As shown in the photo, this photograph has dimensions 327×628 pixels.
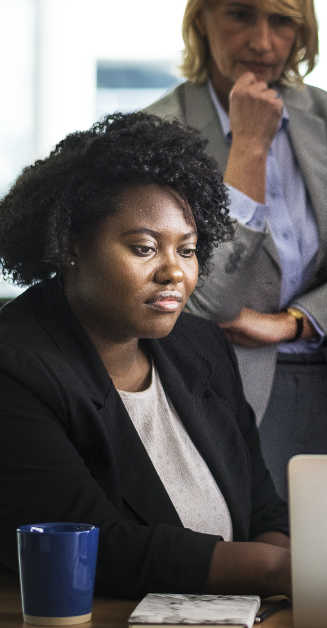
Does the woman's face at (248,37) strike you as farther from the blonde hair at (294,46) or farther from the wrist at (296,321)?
the wrist at (296,321)

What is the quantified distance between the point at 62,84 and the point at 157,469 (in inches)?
95.9

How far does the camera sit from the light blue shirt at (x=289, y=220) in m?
2.06

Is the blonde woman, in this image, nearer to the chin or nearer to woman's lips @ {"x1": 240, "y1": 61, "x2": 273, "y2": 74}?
woman's lips @ {"x1": 240, "y1": 61, "x2": 273, "y2": 74}

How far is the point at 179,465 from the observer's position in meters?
1.48

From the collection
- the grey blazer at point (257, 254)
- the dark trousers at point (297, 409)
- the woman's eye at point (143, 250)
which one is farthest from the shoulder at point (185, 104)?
the woman's eye at point (143, 250)

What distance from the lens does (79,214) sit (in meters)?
Answer: 1.52

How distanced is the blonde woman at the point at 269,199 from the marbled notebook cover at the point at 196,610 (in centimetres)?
97

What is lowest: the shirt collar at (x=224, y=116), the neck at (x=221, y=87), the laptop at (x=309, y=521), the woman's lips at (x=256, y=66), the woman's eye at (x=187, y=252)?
the laptop at (x=309, y=521)

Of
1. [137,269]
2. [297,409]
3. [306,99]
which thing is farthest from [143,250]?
[306,99]

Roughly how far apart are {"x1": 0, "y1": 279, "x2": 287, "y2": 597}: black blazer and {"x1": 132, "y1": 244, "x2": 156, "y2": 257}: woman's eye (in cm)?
14

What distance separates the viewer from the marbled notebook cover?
92cm

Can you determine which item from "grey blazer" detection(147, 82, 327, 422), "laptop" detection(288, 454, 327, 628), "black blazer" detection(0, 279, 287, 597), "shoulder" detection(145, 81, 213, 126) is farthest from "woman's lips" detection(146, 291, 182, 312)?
"shoulder" detection(145, 81, 213, 126)

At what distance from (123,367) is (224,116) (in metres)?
0.82

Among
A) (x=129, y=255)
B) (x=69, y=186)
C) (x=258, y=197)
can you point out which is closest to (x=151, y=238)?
(x=129, y=255)
